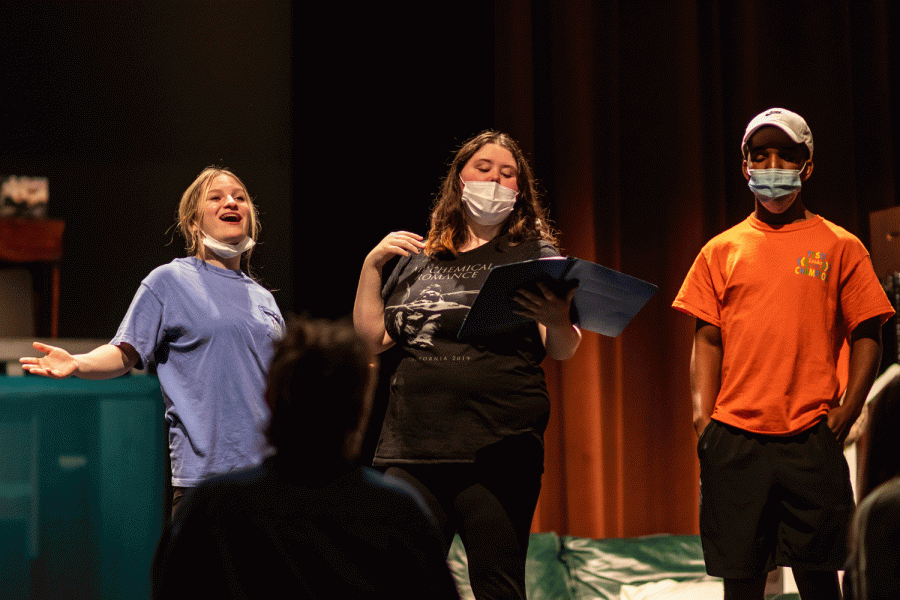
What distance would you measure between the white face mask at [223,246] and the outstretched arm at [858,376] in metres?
1.51

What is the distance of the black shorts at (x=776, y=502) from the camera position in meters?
1.81

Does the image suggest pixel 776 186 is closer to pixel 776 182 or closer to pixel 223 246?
pixel 776 182

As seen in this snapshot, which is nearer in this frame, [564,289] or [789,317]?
[564,289]

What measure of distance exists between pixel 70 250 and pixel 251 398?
183cm

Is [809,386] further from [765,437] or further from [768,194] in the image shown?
[768,194]

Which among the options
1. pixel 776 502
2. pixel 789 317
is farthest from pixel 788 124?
pixel 776 502

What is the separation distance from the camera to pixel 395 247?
1927 millimetres

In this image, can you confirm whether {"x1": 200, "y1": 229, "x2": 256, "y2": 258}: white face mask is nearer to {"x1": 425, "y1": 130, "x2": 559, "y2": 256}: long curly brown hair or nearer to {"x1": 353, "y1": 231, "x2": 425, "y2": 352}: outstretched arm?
{"x1": 353, "y1": 231, "x2": 425, "y2": 352}: outstretched arm

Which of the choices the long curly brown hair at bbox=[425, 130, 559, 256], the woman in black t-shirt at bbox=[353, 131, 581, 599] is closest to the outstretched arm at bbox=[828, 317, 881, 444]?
the woman in black t-shirt at bbox=[353, 131, 581, 599]

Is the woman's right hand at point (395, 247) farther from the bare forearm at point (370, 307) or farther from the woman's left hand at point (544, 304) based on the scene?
the woman's left hand at point (544, 304)

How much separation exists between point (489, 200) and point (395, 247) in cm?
26

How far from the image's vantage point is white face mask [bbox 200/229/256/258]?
215cm

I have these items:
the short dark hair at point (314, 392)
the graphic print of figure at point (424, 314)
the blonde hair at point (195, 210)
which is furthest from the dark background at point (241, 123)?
the short dark hair at point (314, 392)

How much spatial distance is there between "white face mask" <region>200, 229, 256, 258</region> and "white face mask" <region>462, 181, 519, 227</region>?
2.07ft
